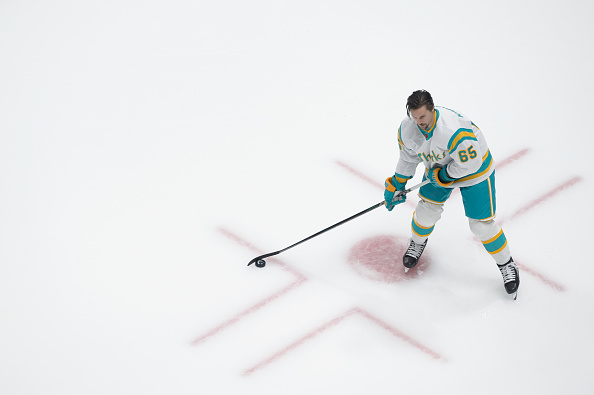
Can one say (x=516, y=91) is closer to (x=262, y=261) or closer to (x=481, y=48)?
(x=481, y=48)

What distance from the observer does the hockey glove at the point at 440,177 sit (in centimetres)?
433

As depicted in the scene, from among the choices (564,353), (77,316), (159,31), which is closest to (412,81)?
(159,31)

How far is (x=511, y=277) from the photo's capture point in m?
4.62

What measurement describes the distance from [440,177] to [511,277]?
2.79 feet

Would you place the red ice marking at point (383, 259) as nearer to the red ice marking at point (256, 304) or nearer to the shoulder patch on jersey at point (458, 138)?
the red ice marking at point (256, 304)

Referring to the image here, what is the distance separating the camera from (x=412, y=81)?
6.73 metres

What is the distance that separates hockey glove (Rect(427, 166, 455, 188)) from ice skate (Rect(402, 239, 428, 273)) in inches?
24.2

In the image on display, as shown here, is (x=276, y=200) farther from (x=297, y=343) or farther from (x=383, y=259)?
(x=297, y=343)

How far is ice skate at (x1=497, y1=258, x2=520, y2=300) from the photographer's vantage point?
15.1ft

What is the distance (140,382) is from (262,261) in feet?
3.86

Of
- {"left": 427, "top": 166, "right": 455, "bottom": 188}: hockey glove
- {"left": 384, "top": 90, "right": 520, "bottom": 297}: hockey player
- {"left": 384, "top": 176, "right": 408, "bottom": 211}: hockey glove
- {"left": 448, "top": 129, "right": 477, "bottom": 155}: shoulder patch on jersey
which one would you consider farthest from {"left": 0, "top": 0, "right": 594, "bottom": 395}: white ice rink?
{"left": 448, "top": 129, "right": 477, "bottom": 155}: shoulder patch on jersey

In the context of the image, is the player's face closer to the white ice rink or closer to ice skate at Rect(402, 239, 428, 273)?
ice skate at Rect(402, 239, 428, 273)

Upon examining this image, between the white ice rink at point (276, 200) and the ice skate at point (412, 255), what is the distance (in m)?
0.07

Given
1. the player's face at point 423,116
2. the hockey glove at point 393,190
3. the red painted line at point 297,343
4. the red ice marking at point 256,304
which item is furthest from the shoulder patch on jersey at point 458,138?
the red ice marking at point 256,304
